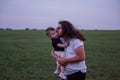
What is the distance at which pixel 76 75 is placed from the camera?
Answer: 4129mm

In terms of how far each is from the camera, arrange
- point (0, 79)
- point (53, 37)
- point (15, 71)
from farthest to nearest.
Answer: point (15, 71) < point (0, 79) < point (53, 37)

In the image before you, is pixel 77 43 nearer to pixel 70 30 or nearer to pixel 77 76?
pixel 70 30

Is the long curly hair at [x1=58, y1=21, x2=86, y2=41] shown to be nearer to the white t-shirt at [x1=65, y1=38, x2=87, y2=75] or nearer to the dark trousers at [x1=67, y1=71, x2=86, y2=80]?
the white t-shirt at [x1=65, y1=38, x2=87, y2=75]

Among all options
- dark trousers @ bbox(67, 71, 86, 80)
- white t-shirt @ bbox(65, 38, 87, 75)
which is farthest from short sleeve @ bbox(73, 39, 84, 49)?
dark trousers @ bbox(67, 71, 86, 80)

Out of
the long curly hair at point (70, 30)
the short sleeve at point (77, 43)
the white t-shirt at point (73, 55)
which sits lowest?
the white t-shirt at point (73, 55)

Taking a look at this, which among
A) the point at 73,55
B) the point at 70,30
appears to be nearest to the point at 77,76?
the point at 73,55

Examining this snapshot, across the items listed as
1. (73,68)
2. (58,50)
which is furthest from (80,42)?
(58,50)

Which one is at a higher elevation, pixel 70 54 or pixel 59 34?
pixel 59 34

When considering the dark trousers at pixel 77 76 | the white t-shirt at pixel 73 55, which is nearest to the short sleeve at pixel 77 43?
the white t-shirt at pixel 73 55

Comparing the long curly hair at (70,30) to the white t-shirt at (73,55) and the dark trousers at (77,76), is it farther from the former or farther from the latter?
the dark trousers at (77,76)

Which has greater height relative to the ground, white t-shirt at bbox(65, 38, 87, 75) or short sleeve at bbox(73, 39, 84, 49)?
short sleeve at bbox(73, 39, 84, 49)

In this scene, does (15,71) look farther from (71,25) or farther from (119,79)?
(71,25)

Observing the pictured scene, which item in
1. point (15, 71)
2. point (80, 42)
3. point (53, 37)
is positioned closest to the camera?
point (80, 42)

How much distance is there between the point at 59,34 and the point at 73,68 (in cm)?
55
